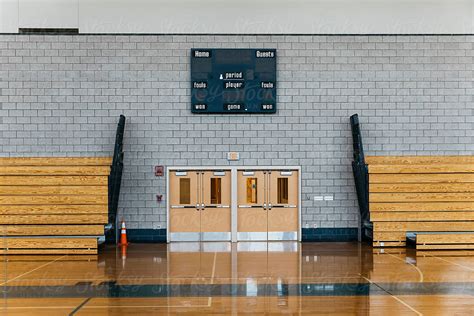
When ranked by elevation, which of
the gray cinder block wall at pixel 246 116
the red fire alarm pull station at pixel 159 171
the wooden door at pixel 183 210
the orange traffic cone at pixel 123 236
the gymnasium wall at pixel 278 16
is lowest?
the orange traffic cone at pixel 123 236

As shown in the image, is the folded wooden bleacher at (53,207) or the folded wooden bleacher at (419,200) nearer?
the folded wooden bleacher at (53,207)

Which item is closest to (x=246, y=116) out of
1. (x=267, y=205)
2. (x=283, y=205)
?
(x=267, y=205)

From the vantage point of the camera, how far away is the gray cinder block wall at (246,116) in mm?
15789

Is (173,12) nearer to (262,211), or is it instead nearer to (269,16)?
(269,16)

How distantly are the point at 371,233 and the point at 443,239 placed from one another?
175cm

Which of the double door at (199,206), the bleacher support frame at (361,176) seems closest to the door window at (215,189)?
the double door at (199,206)

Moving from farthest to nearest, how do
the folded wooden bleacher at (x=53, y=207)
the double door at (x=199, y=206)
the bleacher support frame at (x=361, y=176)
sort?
the double door at (x=199, y=206) < the bleacher support frame at (x=361, y=176) < the folded wooden bleacher at (x=53, y=207)

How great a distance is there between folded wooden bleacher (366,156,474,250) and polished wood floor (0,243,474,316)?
0.86 metres

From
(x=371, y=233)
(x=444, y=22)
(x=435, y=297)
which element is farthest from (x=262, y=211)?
(x=435, y=297)

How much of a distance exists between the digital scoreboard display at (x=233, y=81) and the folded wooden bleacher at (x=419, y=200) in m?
3.42

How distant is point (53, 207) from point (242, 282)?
22.1ft

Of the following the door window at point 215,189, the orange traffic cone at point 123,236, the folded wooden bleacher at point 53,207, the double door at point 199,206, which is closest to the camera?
the folded wooden bleacher at point 53,207

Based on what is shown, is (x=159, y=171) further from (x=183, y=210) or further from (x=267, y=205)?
(x=267, y=205)

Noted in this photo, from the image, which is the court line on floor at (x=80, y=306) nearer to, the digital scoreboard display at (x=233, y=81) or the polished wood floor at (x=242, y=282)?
the polished wood floor at (x=242, y=282)
